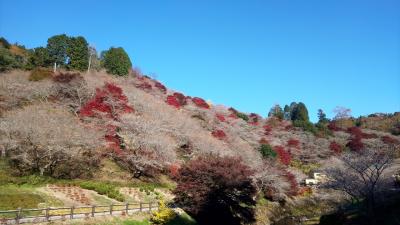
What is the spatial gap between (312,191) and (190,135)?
18.8m

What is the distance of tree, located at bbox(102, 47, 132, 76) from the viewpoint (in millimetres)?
66188

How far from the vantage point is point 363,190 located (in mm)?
33031

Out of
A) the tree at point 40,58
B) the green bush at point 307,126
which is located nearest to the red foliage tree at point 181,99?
the tree at point 40,58

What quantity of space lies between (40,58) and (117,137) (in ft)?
86.1

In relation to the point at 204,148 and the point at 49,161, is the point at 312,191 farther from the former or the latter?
the point at 49,161

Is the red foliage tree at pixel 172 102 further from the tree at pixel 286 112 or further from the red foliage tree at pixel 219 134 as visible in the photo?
the tree at pixel 286 112

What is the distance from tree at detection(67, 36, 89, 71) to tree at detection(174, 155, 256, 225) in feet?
120

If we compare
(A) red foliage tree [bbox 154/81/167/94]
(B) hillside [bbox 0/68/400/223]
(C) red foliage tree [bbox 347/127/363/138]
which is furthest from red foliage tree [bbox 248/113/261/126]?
(A) red foliage tree [bbox 154/81/167/94]

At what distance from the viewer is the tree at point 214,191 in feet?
102

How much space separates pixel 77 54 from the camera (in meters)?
61.9

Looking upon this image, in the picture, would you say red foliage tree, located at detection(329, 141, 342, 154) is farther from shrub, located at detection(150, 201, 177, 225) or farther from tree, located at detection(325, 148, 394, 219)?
shrub, located at detection(150, 201, 177, 225)

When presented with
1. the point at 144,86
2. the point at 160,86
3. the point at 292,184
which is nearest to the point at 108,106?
the point at 144,86

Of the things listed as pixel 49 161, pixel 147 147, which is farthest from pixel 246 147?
pixel 49 161

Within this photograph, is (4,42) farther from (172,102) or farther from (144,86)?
(172,102)
